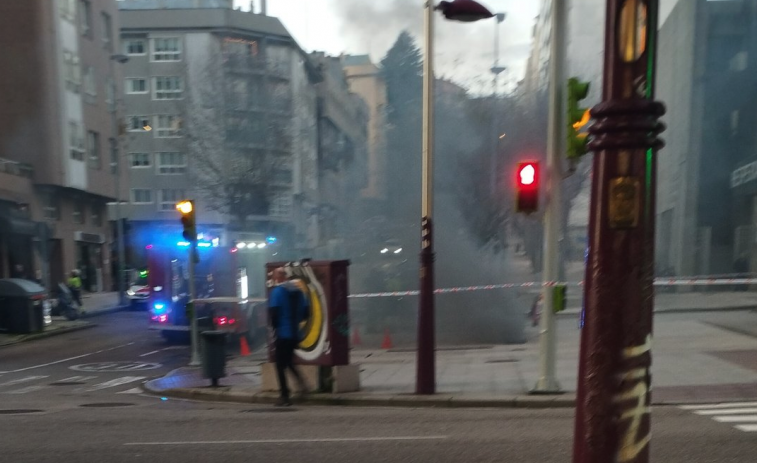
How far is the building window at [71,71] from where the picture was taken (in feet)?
111

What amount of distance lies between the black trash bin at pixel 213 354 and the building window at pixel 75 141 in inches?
1047

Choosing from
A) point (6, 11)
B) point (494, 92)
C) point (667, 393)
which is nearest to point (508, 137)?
point (494, 92)

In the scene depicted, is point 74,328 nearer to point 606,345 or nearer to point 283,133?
point 283,133

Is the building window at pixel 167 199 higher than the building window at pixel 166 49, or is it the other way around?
the building window at pixel 166 49

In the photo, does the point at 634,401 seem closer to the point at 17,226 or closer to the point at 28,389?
the point at 28,389

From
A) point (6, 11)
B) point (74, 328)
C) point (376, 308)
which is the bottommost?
point (74, 328)

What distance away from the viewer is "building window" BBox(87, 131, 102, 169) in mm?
36688

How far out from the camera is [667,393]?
9102 millimetres

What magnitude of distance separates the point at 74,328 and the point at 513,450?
1970cm

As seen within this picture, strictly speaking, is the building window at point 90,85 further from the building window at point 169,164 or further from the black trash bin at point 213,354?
the black trash bin at point 213,354

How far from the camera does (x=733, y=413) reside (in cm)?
779

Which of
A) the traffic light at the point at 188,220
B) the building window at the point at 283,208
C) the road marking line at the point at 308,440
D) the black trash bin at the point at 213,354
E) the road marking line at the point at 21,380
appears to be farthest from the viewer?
the building window at the point at 283,208

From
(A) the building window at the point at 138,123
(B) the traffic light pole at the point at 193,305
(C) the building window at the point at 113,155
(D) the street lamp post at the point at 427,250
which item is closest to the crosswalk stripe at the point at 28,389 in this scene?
(B) the traffic light pole at the point at 193,305

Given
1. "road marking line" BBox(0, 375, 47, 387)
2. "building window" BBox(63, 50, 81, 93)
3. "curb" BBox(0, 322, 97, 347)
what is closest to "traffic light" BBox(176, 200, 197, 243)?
"road marking line" BBox(0, 375, 47, 387)
